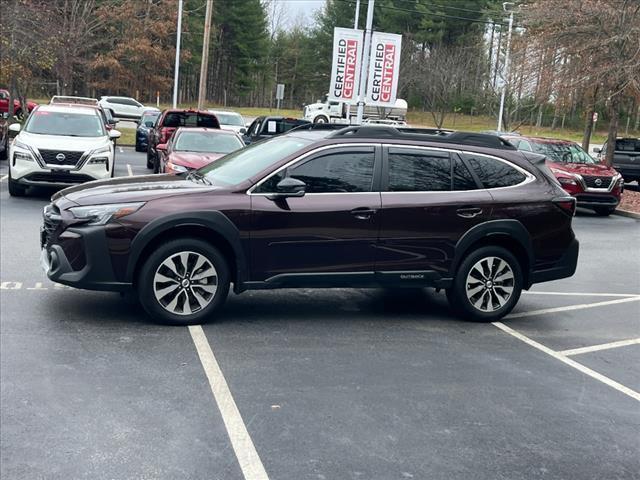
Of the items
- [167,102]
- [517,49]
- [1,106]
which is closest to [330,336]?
[517,49]

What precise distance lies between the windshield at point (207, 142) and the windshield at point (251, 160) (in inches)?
289

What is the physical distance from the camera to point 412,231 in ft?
23.7

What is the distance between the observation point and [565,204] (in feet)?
25.6

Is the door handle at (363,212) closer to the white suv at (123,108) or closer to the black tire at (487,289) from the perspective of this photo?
the black tire at (487,289)

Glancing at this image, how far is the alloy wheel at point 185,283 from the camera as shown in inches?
261

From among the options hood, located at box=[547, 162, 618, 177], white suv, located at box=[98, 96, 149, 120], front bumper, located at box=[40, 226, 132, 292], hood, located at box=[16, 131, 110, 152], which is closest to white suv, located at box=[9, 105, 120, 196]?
hood, located at box=[16, 131, 110, 152]

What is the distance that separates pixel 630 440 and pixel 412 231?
290 cm

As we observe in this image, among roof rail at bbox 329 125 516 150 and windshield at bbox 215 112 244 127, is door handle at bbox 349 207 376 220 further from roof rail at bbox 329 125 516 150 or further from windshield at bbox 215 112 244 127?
windshield at bbox 215 112 244 127

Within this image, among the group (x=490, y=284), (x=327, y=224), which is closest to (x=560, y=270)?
(x=490, y=284)

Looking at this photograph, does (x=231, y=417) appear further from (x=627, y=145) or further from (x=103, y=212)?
(x=627, y=145)

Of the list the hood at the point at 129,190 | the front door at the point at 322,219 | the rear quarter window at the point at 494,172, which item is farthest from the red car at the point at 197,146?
the rear quarter window at the point at 494,172

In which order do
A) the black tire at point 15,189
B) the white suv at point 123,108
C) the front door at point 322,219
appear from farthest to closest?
the white suv at point 123,108, the black tire at point 15,189, the front door at point 322,219

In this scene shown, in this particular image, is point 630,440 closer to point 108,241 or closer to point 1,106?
point 108,241

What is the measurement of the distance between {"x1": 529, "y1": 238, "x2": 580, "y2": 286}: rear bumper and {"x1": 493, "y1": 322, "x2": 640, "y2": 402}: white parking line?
593 mm
